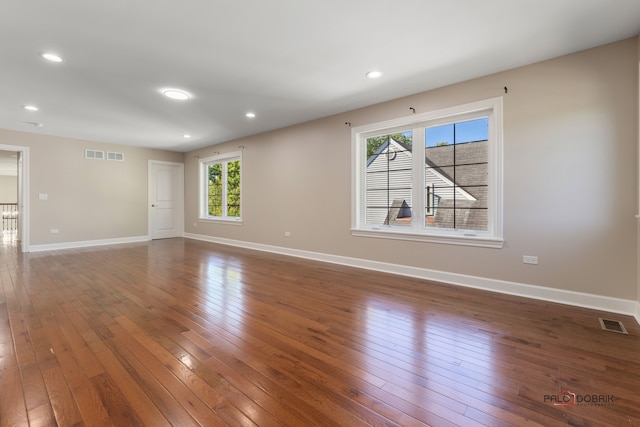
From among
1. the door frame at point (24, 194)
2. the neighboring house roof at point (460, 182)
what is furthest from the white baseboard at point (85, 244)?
the neighboring house roof at point (460, 182)

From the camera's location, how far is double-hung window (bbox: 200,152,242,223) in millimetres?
6965

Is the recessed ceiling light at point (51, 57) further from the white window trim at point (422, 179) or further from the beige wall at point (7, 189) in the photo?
the beige wall at point (7, 189)

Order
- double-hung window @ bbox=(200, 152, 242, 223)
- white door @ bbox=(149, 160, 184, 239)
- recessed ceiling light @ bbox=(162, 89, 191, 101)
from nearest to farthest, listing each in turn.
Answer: recessed ceiling light @ bbox=(162, 89, 191, 101)
double-hung window @ bbox=(200, 152, 242, 223)
white door @ bbox=(149, 160, 184, 239)

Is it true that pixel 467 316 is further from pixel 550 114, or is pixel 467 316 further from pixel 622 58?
pixel 622 58

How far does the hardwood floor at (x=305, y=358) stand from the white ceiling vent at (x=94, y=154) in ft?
14.0

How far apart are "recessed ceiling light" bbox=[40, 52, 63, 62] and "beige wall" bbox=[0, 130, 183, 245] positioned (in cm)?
448

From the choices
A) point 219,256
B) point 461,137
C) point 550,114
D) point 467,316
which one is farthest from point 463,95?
Answer: point 219,256

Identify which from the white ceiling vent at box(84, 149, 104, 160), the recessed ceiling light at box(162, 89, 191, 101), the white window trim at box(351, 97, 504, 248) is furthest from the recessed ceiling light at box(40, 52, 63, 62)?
the white ceiling vent at box(84, 149, 104, 160)

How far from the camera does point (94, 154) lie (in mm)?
6895

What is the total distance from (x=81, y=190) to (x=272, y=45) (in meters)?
6.60

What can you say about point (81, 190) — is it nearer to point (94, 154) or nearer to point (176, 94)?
point (94, 154)

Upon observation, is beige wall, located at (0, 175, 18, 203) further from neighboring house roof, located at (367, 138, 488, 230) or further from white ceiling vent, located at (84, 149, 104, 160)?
neighboring house roof, located at (367, 138, 488, 230)

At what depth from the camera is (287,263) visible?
16.2 feet

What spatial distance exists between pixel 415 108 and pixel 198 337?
3.77 m
